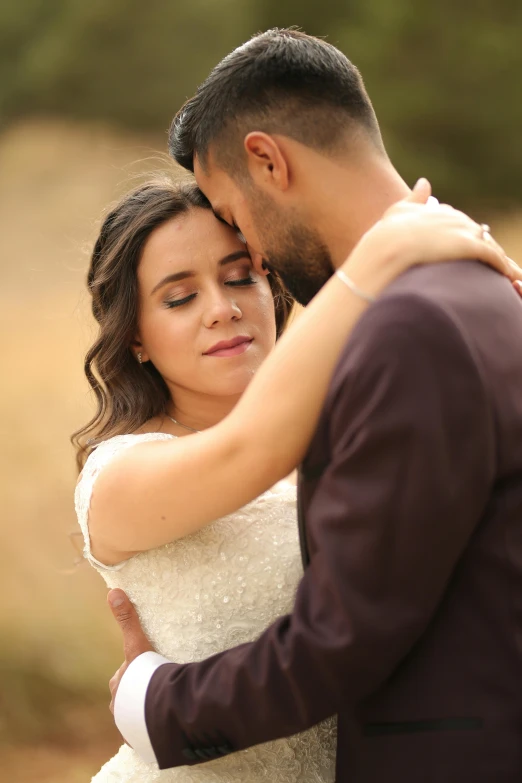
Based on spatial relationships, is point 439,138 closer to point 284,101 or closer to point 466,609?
point 284,101

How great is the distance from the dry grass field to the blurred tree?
198mm

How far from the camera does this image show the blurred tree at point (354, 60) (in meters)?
4.97

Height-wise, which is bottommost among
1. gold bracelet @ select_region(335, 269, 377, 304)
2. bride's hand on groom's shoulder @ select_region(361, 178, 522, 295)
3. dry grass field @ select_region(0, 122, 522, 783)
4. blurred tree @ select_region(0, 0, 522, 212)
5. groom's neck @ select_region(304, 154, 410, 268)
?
dry grass field @ select_region(0, 122, 522, 783)

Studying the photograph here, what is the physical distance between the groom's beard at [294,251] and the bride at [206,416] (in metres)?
0.24

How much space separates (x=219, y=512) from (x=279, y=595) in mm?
368

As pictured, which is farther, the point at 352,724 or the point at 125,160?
the point at 125,160

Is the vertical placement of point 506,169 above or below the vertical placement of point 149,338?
above

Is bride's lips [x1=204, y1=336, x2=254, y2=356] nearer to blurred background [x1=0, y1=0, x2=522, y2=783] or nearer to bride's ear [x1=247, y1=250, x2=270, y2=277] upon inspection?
bride's ear [x1=247, y1=250, x2=270, y2=277]

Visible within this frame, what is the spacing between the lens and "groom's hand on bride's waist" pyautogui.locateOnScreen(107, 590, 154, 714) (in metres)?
1.82

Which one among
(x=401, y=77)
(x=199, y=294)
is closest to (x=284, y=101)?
(x=199, y=294)

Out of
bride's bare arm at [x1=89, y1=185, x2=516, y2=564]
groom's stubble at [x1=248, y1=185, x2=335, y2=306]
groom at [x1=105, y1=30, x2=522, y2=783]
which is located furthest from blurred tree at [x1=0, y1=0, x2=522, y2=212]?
groom at [x1=105, y1=30, x2=522, y2=783]

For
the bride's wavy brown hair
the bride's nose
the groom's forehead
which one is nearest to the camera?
the groom's forehead

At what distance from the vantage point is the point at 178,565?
190cm

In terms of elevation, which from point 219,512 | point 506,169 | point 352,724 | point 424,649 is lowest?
point 352,724
